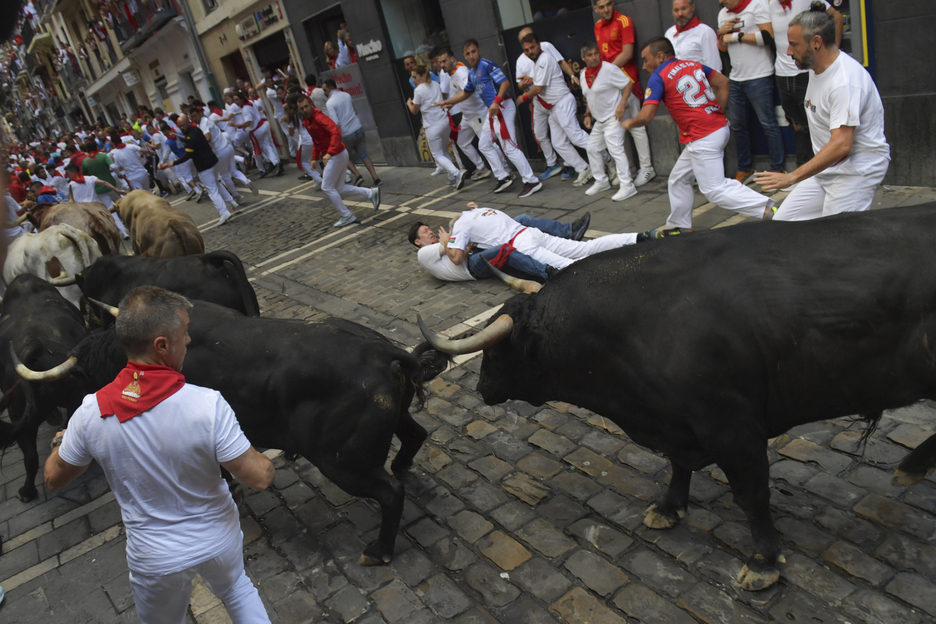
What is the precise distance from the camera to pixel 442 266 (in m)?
7.67

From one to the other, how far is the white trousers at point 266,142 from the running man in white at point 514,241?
13.0 m

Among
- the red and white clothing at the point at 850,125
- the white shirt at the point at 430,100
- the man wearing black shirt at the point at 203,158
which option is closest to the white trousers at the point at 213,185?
the man wearing black shirt at the point at 203,158

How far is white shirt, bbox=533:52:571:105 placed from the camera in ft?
33.7

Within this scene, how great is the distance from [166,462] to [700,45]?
7.86m

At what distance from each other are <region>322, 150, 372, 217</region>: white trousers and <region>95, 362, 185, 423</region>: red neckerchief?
9109mm

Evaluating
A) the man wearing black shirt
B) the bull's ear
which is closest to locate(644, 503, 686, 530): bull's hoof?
the bull's ear

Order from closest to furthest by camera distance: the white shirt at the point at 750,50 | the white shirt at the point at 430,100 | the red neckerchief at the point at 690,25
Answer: the white shirt at the point at 750,50
the red neckerchief at the point at 690,25
the white shirt at the point at 430,100

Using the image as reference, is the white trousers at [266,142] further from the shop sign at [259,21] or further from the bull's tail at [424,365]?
the bull's tail at [424,365]

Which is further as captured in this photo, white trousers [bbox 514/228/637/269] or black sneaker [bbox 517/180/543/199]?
black sneaker [bbox 517/180/543/199]

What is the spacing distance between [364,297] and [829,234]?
5692mm

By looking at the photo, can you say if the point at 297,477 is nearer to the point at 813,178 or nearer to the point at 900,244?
the point at 900,244

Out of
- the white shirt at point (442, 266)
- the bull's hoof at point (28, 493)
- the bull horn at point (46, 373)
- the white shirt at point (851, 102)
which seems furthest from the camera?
the white shirt at point (442, 266)

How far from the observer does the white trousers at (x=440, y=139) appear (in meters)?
12.4

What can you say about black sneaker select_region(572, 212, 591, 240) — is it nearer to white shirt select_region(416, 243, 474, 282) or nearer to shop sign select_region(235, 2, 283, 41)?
white shirt select_region(416, 243, 474, 282)
